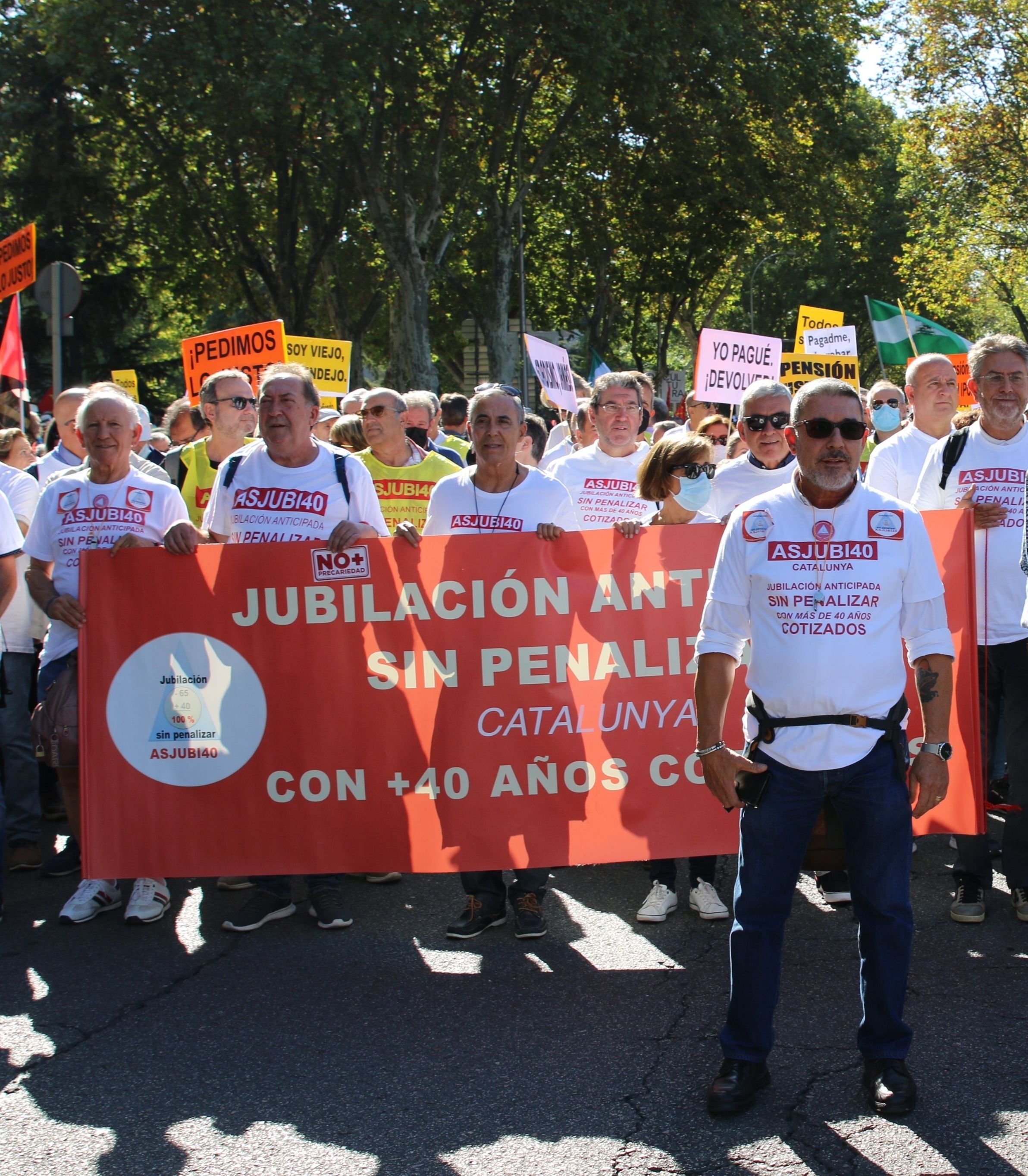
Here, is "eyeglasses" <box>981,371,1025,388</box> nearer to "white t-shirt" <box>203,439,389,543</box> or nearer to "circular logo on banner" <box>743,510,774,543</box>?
"circular logo on banner" <box>743,510,774,543</box>

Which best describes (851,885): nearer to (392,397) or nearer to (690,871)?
(690,871)

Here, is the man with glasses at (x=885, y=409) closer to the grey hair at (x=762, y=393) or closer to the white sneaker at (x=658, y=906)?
the grey hair at (x=762, y=393)

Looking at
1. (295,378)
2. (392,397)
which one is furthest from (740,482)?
(392,397)

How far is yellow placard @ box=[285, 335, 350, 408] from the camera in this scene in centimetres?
1206

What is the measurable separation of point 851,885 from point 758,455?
8.30 feet

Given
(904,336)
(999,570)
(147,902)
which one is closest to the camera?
(999,570)

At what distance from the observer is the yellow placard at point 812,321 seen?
1391cm

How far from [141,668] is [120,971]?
1121 millimetres

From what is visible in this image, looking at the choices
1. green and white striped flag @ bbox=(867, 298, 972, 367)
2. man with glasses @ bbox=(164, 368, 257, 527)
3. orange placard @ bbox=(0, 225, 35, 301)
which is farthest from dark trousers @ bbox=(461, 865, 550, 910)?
orange placard @ bbox=(0, 225, 35, 301)

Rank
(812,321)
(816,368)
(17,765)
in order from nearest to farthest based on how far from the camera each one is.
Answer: (17,765)
(816,368)
(812,321)

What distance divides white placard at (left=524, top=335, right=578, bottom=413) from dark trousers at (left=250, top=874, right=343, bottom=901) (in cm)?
707

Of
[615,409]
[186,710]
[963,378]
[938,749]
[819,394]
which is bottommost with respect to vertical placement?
[186,710]

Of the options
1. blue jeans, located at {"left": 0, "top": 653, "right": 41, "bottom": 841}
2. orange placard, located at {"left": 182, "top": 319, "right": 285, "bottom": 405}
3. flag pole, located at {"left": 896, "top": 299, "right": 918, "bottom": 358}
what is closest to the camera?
blue jeans, located at {"left": 0, "top": 653, "right": 41, "bottom": 841}

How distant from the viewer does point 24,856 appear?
6.03 meters
